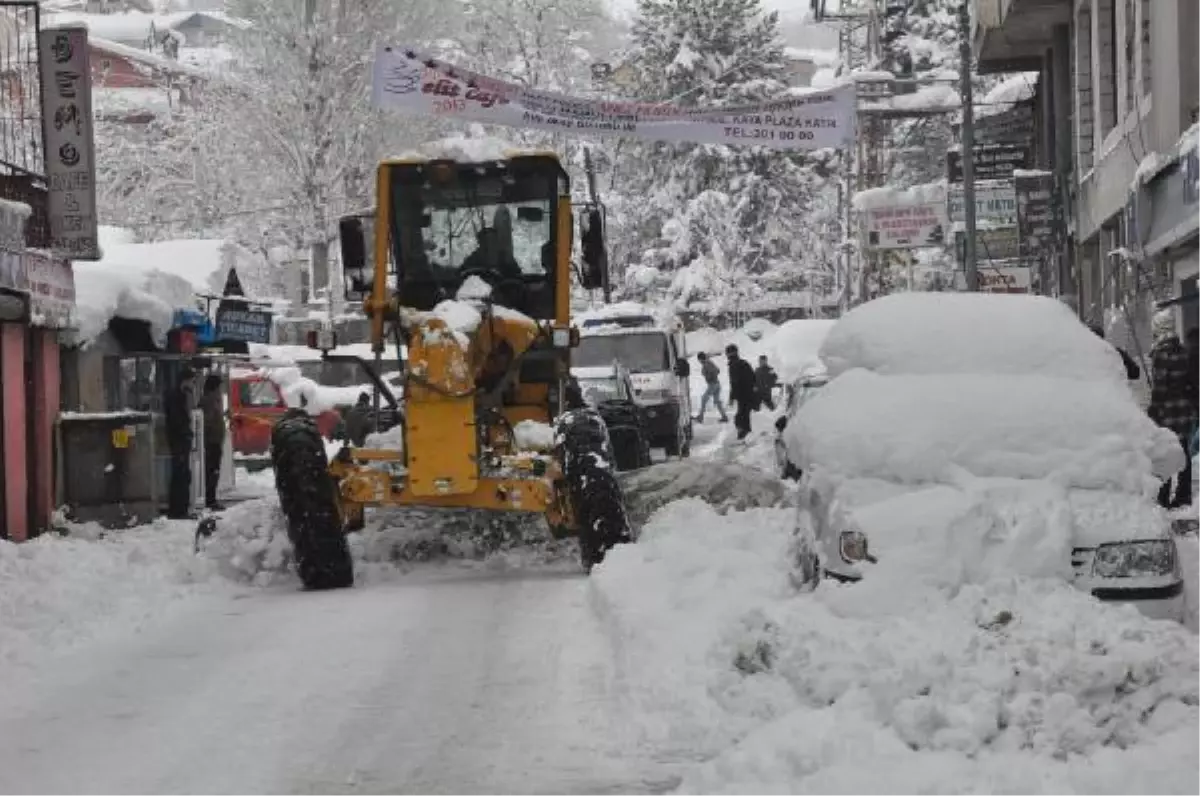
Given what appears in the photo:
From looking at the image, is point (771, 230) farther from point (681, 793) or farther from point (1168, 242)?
point (681, 793)

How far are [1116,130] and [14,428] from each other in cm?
1525

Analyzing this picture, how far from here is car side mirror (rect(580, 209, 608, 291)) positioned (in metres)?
13.2

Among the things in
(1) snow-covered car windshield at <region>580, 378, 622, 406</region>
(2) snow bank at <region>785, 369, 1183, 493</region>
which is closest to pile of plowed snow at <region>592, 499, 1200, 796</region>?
(2) snow bank at <region>785, 369, 1183, 493</region>

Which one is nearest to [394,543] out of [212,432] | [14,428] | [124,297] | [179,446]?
[14,428]

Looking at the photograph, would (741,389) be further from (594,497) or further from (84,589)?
(84,589)

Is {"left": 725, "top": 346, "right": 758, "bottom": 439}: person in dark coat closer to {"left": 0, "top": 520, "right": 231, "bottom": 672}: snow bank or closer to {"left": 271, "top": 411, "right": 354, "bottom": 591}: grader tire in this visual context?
{"left": 0, "top": 520, "right": 231, "bottom": 672}: snow bank

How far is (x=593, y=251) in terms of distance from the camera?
43.5 ft

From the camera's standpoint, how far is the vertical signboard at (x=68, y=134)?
16891 millimetres

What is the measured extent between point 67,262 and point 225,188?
34.5m

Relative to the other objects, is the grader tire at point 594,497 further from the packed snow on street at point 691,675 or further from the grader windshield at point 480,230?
the grader windshield at point 480,230

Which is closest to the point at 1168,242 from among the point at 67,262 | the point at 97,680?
the point at 67,262

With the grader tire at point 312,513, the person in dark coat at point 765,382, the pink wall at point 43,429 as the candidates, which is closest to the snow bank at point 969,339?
the grader tire at point 312,513

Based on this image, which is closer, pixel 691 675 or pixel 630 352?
pixel 691 675

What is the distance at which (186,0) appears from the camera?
145500 millimetres
